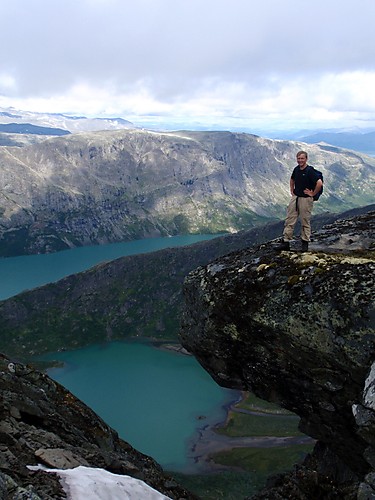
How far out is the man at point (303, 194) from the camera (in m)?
22.9

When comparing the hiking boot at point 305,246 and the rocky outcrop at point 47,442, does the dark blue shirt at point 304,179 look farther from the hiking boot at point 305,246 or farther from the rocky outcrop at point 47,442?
the rocky outcrop at point 47,442

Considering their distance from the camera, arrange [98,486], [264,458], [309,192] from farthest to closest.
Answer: [264,458]
[309,192]
[98,486]

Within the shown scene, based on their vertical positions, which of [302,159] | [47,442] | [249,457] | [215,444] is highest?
[302,159]

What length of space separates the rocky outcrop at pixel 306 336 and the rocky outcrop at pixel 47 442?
7576mm

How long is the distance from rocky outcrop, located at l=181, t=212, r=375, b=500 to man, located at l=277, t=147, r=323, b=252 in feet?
3.90

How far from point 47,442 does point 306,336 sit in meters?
12.6

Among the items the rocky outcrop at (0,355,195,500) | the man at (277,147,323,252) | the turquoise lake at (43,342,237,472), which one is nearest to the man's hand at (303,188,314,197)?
the man at (277,147,323,252)

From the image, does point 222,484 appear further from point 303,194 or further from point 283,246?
point 303,194

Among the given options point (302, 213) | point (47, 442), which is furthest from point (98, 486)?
point (302, 213)

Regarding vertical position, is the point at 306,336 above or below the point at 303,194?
below

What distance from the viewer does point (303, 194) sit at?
933 inches

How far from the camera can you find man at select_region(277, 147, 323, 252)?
2294 centimetres

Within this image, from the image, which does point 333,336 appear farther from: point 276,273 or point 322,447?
point 322,447

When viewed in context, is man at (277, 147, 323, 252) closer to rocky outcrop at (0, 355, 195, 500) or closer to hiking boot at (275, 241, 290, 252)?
hiking boot at (275, 241, 290, 252)
